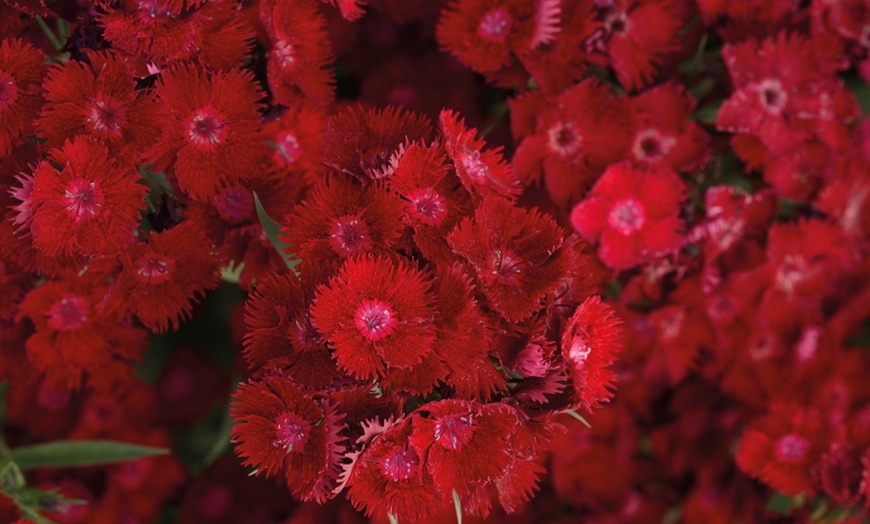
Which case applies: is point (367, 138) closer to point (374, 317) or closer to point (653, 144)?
point (374, 317)

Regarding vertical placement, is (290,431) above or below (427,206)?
below

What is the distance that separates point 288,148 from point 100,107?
0.85ft

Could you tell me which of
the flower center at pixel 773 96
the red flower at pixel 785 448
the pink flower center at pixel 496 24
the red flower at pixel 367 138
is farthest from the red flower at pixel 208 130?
the red flower at pixel 785 448

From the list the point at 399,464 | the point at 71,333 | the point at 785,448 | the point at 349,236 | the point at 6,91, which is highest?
the point at 6,91

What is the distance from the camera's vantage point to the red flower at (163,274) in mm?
817

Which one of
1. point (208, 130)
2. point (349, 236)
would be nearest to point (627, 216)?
point (349, 236)

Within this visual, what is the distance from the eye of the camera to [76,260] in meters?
0.78

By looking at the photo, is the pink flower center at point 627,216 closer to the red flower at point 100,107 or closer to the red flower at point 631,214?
the red flower at point 631,214

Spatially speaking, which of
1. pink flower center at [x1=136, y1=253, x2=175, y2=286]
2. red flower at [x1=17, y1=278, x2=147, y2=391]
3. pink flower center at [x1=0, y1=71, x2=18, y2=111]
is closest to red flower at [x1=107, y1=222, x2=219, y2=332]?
pink flower center at [x1=136, y1=253, x2=175, y2=286]

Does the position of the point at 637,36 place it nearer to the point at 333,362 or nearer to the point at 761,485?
the point at 333,362

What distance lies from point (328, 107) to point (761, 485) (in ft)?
3.85

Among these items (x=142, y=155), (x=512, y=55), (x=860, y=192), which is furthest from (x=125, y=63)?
(x=860, y=192)

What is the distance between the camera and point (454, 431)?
67 cm

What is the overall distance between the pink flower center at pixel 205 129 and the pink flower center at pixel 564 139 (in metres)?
0.48
